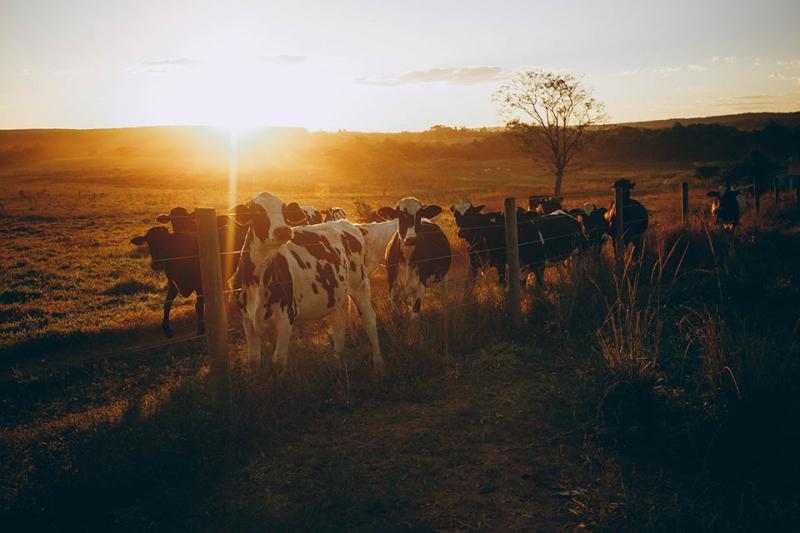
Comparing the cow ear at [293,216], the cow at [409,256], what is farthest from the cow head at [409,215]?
the cow ear at [293,216]

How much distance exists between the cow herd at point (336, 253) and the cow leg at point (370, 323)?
0.01m

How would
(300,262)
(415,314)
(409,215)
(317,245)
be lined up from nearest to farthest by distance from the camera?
(300,262)
(317,245)
(415,314)
(409,215)

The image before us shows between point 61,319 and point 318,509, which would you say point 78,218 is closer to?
point 61,319

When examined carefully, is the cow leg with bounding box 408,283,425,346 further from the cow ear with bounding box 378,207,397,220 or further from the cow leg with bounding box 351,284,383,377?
the cow ear with bounding box 378,207,397,220

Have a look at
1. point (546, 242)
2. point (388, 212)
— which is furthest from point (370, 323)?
point (546, 242)

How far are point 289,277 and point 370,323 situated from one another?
1.29 metres

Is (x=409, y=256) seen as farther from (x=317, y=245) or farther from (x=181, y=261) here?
(x=181, y=261)

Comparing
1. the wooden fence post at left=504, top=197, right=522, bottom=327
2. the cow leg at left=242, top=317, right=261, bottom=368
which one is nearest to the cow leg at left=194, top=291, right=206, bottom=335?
the cow leg at left=242, top=317, right=261, bottom=368

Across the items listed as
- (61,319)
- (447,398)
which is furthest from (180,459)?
(61,319)

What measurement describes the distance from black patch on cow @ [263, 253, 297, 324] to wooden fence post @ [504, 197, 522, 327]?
3.14m

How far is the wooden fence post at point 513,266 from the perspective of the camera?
316 inches

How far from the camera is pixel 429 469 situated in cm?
458

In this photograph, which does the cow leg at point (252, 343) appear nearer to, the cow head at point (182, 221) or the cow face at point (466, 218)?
the cow head at point (182, 221)

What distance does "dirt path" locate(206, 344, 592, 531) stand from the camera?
395 centimetres
